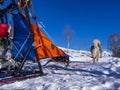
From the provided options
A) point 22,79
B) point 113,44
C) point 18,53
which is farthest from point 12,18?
point 113,44

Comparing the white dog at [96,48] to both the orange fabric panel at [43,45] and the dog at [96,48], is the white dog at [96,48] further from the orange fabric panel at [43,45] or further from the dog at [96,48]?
the orange fabric panel at [43,45]

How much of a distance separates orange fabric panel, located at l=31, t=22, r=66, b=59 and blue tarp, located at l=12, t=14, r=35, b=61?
8.9 inches

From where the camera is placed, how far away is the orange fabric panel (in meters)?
10.2

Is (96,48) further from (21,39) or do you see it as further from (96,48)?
(21,39)

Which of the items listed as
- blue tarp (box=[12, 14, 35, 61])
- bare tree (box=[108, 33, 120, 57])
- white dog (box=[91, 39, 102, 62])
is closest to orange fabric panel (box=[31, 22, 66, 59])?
blue tarp (box=[12, 14, 35, 61])

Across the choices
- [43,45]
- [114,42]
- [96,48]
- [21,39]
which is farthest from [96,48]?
[114,42]

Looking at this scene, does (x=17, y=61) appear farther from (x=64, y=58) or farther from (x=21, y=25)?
(x=64, y=58)

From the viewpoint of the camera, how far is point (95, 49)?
1819 cm

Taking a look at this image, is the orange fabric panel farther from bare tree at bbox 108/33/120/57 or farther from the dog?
bare tree at bbox 108/33/120/57

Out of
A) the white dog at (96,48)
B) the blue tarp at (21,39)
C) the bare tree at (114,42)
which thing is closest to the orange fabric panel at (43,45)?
the blue tarp at (21,39)

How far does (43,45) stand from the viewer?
34.1 feet

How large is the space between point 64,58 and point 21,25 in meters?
2.05

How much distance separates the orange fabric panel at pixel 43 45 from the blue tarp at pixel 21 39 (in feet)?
0.75

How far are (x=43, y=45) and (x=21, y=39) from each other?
2.45ft
